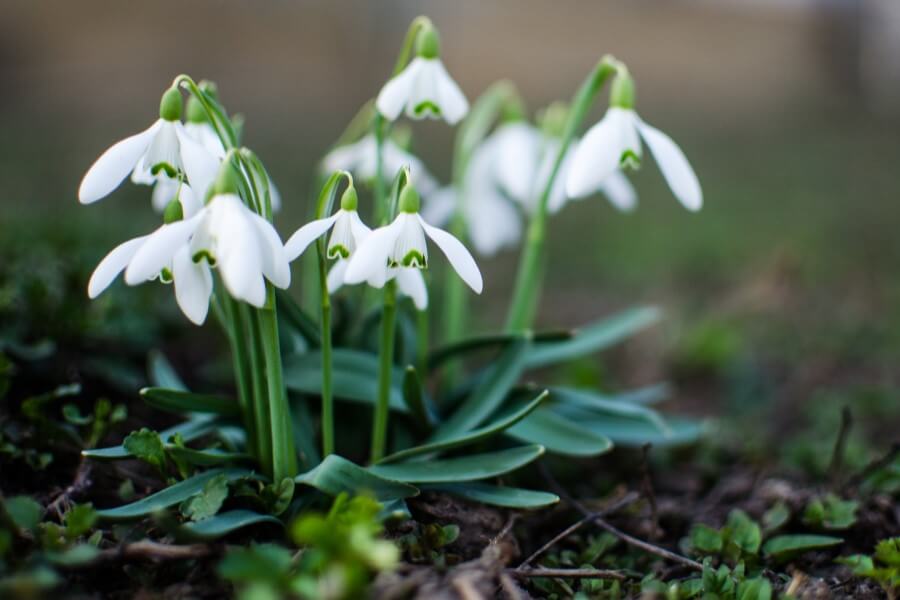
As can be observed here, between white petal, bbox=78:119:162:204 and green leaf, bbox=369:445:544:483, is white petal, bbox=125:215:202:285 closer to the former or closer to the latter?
white petal, bbox=78:119:162:204

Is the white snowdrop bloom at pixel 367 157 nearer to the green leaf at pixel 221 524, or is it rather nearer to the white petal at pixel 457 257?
the white petal at pixel 457 257

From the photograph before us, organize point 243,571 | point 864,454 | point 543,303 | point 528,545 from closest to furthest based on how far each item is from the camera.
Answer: point 243,571 < point 528,545 < point 864,454 < point 543,303

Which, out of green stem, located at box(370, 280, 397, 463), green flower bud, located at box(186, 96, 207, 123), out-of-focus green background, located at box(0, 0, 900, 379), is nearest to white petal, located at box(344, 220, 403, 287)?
green stem, located at box(370, 280, 397, 463)

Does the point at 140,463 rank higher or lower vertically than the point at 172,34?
lower

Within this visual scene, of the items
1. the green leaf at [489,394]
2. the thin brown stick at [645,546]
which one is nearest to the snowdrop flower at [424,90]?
the green leaf at [489,394]

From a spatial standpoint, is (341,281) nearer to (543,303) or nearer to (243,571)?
(243,571)

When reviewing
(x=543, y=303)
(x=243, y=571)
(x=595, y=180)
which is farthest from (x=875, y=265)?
(x=243, y=571)

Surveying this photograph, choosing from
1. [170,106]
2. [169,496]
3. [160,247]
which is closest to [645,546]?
[169,496]
